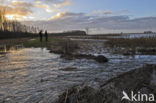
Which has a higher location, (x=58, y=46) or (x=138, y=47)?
(x=58, y=46)

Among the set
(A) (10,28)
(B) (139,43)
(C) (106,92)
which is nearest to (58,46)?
(B) (139,43)

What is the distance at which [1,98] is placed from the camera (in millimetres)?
5016

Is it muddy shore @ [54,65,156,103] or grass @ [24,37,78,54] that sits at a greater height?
grass @ [24,37,78,54]

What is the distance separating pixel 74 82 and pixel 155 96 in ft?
13.8

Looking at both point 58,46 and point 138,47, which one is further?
point 58,46

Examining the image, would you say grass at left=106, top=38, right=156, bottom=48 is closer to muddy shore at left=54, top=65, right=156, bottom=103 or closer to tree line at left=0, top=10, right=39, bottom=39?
muddy shore at left=54, top=65, right=156, bottom=103

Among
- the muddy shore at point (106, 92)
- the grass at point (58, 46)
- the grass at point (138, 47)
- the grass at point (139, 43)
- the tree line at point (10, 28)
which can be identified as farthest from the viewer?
the tree line at point (10, 28)

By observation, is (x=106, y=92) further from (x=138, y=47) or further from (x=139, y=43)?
(x=139, y=43)

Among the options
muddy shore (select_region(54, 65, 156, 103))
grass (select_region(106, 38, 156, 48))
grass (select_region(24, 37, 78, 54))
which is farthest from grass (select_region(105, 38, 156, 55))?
muddy shore (select_region(54, 65, 156, 103))

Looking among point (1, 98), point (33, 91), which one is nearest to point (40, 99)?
point (33, 91)

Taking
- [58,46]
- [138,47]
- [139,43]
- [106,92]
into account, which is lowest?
[106,92]

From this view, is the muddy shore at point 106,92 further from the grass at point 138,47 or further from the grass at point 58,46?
the grass at point 58,46

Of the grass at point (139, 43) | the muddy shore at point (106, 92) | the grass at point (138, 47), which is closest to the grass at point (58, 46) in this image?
the grass at point (138, 47)

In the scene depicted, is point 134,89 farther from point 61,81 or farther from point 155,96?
point 61,81
